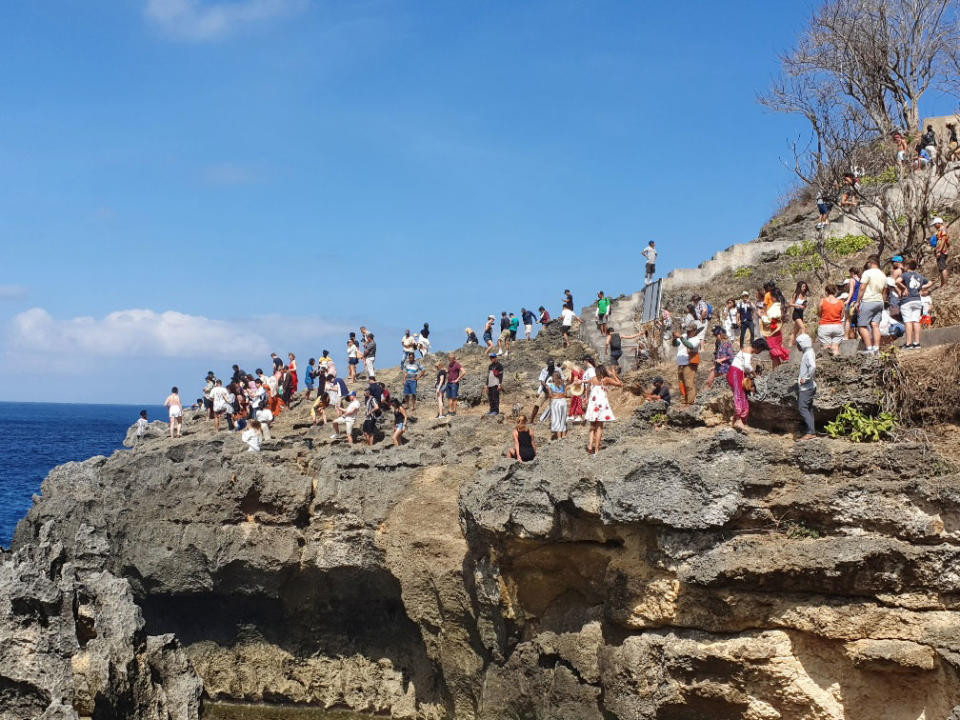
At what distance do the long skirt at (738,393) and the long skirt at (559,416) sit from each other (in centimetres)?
545

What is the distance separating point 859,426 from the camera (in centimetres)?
1570

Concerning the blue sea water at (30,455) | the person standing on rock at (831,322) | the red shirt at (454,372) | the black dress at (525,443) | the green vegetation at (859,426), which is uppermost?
the person standing on rock at (831,322)

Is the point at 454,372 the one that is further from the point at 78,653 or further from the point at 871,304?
the point at 871,304

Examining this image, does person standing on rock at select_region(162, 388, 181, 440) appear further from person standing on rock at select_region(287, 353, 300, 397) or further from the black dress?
the black dress

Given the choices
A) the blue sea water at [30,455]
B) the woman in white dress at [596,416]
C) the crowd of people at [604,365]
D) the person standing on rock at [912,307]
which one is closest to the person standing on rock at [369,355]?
the crowd of people at [604,365]

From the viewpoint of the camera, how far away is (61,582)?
18547 mm

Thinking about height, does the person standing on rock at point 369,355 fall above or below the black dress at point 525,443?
above

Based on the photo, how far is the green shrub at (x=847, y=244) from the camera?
31594 millimetres

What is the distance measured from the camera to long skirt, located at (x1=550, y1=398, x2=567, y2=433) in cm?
2180

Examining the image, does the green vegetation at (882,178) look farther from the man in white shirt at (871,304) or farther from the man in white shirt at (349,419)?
the man in white shirt at (349,419)

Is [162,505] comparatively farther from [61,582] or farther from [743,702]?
[743,702]

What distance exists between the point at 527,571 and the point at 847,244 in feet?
64.8

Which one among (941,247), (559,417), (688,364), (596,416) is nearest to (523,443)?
(596,416)

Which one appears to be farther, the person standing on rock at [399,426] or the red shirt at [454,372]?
the red shirt at [454,372]
